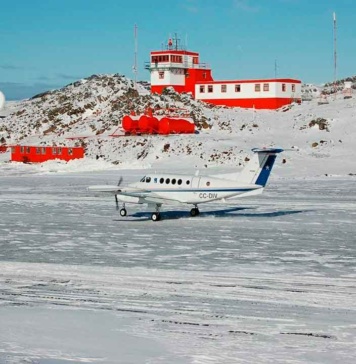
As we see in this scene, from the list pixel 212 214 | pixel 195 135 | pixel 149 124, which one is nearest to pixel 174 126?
pixel 149 124

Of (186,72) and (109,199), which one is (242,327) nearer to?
(109,199)

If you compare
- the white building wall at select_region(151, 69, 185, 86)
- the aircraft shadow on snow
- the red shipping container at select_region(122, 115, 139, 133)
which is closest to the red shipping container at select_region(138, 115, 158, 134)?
the red shipping container at select_region(122, 115, 139, 133)

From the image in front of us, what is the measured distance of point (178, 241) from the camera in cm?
2548

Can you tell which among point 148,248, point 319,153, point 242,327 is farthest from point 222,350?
point 319,153

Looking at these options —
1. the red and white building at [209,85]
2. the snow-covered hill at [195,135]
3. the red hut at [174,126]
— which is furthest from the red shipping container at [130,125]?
the red and white building at [209,85]

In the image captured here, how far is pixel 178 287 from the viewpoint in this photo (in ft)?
57.7

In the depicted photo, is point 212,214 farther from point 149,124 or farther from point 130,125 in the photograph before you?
point 130,125

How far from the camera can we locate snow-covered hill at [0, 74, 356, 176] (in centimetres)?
6612

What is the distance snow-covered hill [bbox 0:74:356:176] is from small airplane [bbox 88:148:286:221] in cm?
2825

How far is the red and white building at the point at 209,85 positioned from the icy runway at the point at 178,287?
184 feet

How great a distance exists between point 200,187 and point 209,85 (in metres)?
63.2

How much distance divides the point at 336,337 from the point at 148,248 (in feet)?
38.2

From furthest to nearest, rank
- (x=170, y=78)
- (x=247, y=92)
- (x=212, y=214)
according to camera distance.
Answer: (x=170, y=78) < (x=247, y=92) < (x=212, y=214)

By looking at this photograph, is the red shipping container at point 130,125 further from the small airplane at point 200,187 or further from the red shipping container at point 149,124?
the small airplane at point 200,187
